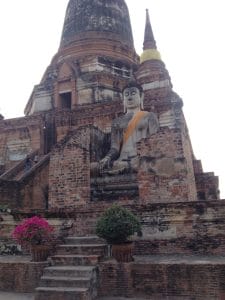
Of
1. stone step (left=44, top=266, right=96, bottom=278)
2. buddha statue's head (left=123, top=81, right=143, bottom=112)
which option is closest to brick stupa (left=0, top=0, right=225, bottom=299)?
stone step (left=44, top=266, right=96, bottom=278)

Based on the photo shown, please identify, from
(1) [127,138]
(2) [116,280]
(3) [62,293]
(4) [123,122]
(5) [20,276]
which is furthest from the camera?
(4) [123,122]

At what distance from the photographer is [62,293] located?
4.91 m

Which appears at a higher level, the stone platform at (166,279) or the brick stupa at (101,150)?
the brick stupa at (101,150)

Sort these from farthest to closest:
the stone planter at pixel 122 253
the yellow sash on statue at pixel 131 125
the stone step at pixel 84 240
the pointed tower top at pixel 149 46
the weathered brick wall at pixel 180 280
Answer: the pointed tower top at pixel 149 46 < the yellow sash on statue at pixel 131 125 < the stone step at pixel 84 240 < the stone planter at pixel 122 253 < the weathered brick wall at pixel 180 280

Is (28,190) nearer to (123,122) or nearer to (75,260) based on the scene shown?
(123,122)

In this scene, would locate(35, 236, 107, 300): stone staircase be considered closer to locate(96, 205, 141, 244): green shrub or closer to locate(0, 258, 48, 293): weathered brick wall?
locate(0, 258, 48, 293): weathered brick wall

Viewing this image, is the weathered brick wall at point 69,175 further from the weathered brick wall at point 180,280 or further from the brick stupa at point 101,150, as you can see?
the weathered brick wall at point 180,280

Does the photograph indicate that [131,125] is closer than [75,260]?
No

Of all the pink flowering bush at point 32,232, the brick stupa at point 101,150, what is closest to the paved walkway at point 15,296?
the pink flowering bush at point 32,232

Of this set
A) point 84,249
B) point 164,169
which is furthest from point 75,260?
point 164,169

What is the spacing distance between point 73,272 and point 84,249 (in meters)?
0.82

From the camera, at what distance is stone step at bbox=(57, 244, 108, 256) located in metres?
6.01

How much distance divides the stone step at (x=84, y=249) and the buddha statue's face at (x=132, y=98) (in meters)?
6.70

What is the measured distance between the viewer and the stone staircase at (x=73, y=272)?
493 cm
